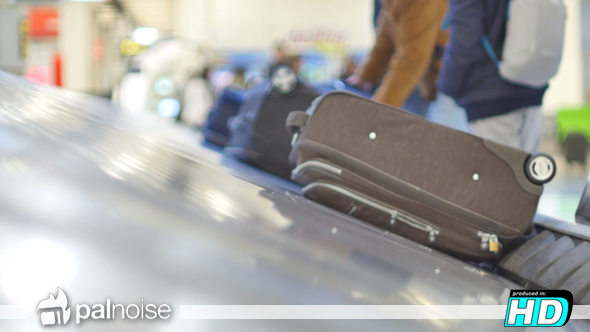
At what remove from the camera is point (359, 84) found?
2.12m

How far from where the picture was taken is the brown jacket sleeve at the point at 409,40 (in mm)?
1661

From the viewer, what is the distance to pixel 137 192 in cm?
55

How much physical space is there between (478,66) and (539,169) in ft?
2.00

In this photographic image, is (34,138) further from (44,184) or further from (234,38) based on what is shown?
(234,38)

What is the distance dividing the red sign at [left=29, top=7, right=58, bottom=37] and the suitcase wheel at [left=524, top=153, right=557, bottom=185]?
12.6 m

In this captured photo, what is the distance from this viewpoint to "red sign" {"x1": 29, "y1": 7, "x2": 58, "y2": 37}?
37.0 ft

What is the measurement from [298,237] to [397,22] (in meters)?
1.34

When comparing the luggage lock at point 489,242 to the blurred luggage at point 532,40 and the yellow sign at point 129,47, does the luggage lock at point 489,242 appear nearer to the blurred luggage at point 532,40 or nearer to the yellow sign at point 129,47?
the blurred luggage at point 532,40

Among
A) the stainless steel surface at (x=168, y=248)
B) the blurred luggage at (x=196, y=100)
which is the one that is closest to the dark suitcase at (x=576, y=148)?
the blurred luggage at (x=196, y=100)

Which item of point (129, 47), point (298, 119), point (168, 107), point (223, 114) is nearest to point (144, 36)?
point (129, 47)

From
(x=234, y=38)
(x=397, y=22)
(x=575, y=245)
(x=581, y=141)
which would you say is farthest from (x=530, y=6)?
(x=234, y=38)

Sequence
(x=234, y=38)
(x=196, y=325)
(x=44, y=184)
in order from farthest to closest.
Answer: (x=234, y=38) < (x=44, y=184) < (x=196, y=325)

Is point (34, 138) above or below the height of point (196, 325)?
above

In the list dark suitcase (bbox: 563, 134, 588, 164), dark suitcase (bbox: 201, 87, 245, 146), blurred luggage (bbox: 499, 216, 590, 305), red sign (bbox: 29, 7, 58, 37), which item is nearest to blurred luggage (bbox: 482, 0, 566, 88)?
blurred luggage (bbox: 499, 216, 590, 305)
